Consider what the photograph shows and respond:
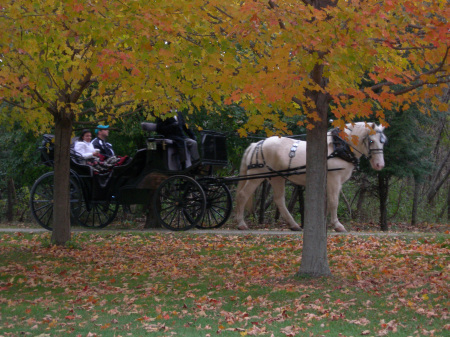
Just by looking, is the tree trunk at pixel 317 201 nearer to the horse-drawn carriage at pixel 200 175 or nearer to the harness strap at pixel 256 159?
the horse-drawn carriage at pixel 200 175

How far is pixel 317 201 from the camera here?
8.45 m

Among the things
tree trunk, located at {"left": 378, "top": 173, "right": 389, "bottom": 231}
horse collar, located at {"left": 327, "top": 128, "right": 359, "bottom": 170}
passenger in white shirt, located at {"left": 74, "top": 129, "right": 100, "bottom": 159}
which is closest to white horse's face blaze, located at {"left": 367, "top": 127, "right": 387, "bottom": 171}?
horse collar, located at {"left": 327, "top": 128, "right": 359, "bottom": 170}

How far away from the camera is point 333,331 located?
6.15 metres

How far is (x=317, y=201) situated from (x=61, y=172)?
17.8 feet

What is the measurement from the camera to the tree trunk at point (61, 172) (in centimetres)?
1161

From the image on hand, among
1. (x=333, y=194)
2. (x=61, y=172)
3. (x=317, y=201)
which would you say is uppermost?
(x=61, y=172)

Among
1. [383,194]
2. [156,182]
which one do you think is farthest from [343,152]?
[383,194]

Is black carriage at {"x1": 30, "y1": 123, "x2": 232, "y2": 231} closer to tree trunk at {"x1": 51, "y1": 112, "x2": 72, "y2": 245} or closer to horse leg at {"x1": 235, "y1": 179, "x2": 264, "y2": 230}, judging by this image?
horse leg at {"x1": 235, "y1": 179, "x2": 264, "y2": 230}

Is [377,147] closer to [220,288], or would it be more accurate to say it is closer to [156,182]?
[156,182]

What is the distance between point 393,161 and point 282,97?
32.3 ft

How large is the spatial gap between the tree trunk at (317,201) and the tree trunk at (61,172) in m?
5.23

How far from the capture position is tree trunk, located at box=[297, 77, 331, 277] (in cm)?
845

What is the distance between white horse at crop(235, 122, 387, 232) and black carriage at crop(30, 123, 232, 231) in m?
0.94

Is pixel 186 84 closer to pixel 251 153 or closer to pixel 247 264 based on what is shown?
pixel 247 264
